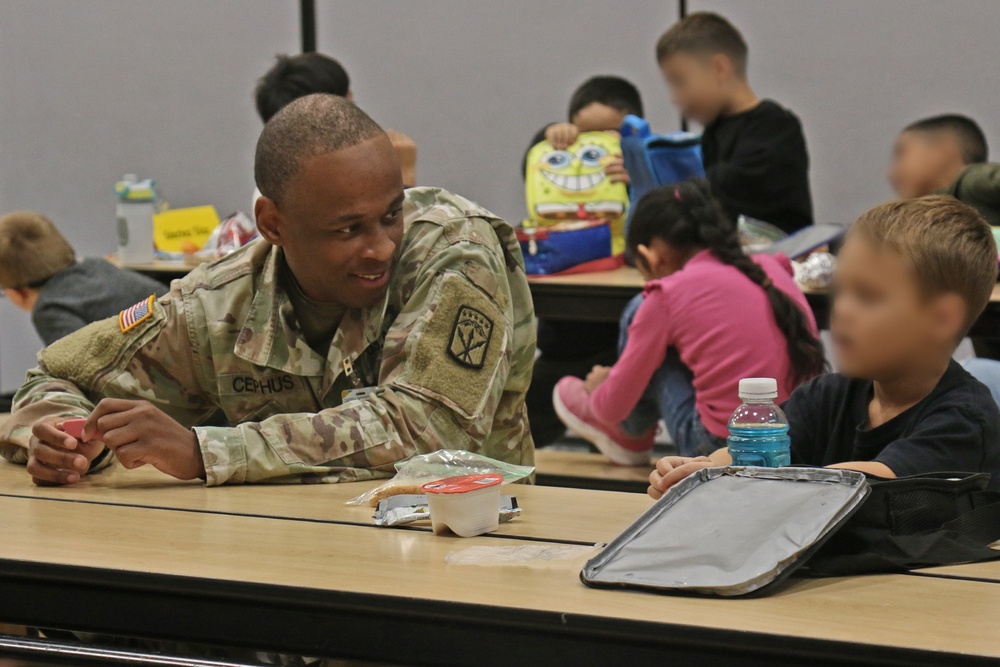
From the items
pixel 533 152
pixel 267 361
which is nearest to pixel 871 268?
pixel 267 361

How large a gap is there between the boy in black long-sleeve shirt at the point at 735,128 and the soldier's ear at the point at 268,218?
269cm

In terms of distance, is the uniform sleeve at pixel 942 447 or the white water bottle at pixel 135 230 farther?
the white water bottle at pixel 135 230

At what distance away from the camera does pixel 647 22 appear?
18.5 ft

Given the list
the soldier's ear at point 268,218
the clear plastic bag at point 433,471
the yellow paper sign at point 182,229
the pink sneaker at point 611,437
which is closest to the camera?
the clear plastic bag at point 433,471

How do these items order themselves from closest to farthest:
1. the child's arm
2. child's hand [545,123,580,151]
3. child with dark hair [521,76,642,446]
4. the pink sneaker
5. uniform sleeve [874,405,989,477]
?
uniform sleeve [874,405,989,477], the child's arm, the pink sneaker, child's hand [545,123,580,151], child with dark hair [521,76,642,446]

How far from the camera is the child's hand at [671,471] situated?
1.56 metres

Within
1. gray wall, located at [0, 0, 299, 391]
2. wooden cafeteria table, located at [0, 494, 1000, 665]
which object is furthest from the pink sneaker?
gray wall, located at [0, 0, 299, 391]

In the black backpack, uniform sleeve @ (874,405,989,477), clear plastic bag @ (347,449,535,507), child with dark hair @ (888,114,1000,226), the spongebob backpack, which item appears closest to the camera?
the black backpack

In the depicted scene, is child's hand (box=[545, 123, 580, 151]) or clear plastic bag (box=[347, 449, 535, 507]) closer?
clear plastic bag (box=[347, 449, 535, 507])

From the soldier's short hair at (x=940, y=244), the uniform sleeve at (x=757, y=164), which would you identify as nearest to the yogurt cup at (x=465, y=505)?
the soldier's short hair at (x=940, y=244)

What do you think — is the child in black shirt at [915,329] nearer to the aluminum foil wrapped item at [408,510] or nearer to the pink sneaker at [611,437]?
the aluminum foil wrapped item at [408,510]

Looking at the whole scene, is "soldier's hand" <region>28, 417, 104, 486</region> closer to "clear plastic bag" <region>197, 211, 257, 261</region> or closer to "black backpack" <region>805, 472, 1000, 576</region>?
"black backpack" <region>805, 472, 1000, 576</region>

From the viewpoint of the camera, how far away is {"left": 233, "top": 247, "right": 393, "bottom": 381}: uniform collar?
2.05m

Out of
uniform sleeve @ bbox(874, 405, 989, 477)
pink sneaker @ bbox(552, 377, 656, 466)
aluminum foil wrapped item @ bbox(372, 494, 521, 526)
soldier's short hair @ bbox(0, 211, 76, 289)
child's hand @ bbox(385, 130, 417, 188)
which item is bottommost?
pink sneaker @ bbox(552, 377, 656, 466)
